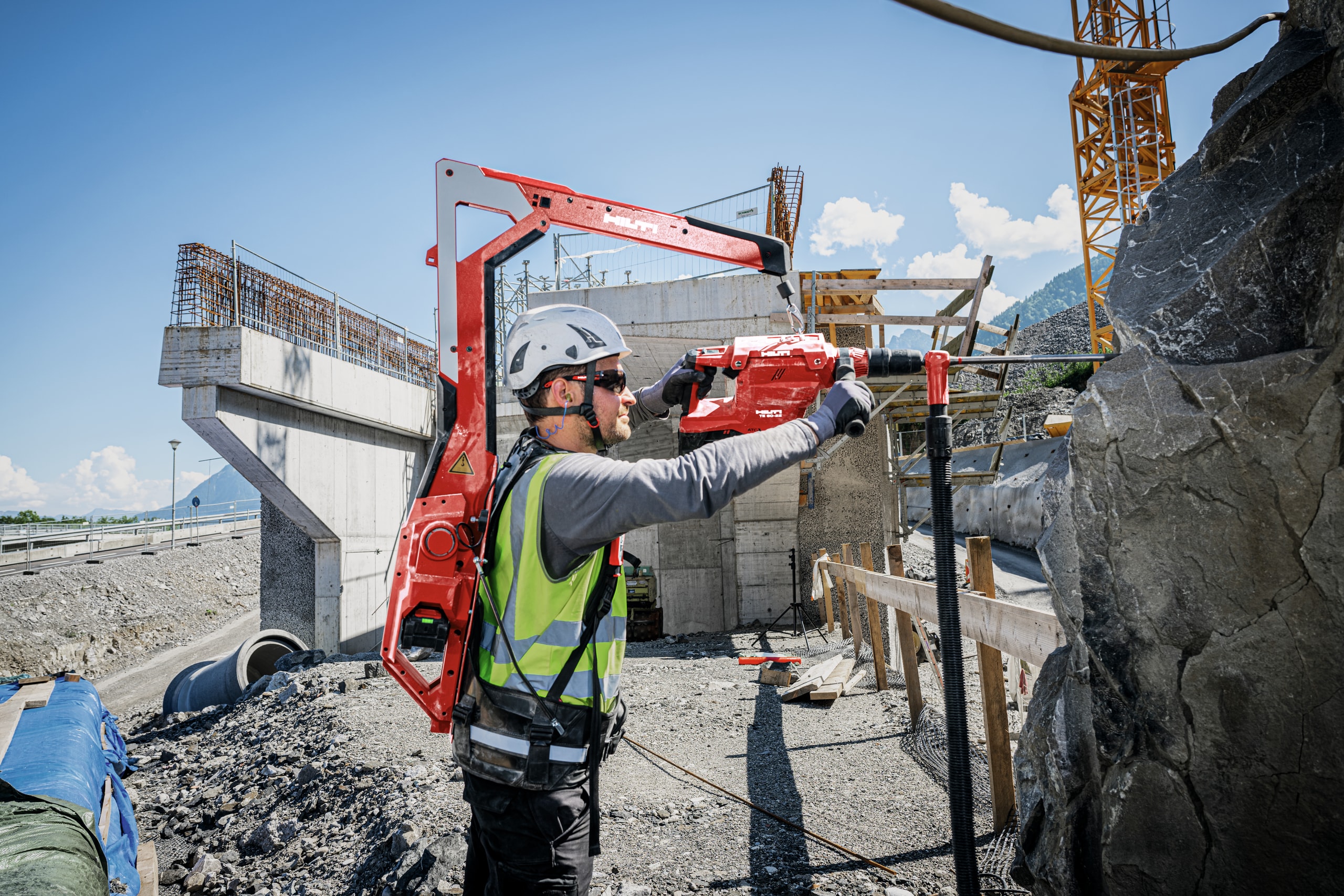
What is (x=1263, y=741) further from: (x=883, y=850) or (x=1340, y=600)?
(x=883, y=850)

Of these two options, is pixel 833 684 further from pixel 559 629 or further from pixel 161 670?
pixel 161 670

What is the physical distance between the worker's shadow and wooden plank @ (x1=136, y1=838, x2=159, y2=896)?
12.2 feet

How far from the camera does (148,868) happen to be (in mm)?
4781

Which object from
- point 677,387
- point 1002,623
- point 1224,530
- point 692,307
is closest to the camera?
point 1224,530

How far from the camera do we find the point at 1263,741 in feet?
5.57

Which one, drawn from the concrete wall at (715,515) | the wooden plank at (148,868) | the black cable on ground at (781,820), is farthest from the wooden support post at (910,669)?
the concrete wall at (715,515)

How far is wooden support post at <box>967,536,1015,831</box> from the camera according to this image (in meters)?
3.72

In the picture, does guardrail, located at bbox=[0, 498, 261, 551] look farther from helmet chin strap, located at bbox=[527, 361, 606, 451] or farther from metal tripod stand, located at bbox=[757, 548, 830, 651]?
helmet chin strap, located at bbox=[527, 361, 606, 451]

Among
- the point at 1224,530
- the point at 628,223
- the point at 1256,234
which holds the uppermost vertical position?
the point at 628,223

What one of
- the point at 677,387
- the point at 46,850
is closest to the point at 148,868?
the point at 46,850

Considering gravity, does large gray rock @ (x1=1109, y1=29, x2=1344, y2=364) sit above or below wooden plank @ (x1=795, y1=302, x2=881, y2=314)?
below

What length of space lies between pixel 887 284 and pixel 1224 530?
8207 millimetres

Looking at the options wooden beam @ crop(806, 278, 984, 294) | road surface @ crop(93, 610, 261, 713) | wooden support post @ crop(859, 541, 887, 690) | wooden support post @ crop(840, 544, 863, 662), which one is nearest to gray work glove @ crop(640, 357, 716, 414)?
wooden support post @ crop(859, 541, 887, 690)

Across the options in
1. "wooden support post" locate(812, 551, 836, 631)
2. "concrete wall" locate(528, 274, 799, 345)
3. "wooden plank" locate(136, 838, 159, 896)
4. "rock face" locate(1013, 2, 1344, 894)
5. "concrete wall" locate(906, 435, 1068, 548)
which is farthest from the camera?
"concrete wall" locate(906, 435, 1068, 548)
